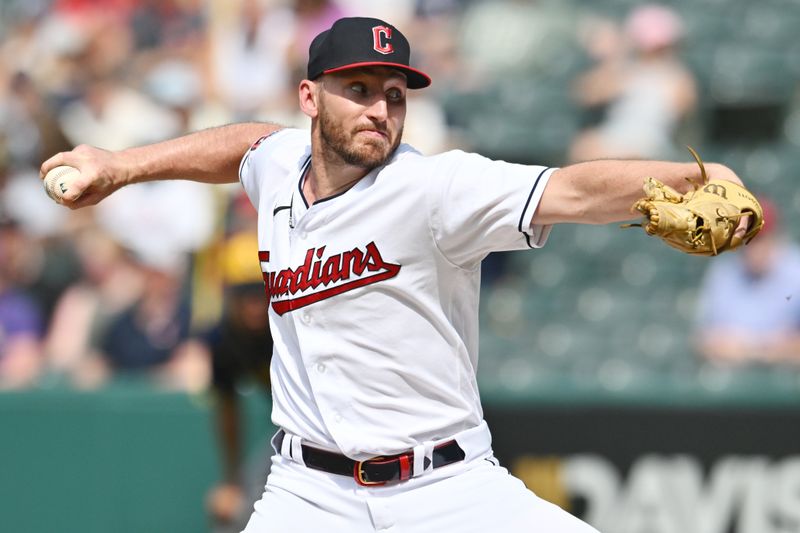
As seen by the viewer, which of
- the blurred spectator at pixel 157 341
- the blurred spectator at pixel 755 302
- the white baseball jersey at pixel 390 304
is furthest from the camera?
the blurred spectator at pixel 157 341

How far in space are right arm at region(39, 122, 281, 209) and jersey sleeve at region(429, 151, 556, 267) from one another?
0.96m

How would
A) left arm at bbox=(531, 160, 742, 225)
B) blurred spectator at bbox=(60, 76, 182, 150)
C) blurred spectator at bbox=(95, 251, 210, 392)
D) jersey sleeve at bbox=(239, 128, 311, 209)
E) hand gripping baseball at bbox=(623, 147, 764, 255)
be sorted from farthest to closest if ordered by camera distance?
blurred spectator at bbox=(60, 76, 182, 150)
blurred spectator at bbox=(95, 251, 210, 392)
jersey sleeve at bbox=(239, 128, 311, 209)
left arm at bbox=(531, 160, 742, 225)
hand gripping baseball at bbox=(623, 147, 764, 255)

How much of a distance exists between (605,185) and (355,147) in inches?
30.7

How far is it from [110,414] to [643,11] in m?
4.67

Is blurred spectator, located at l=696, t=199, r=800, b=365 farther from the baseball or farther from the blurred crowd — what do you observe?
the baseball

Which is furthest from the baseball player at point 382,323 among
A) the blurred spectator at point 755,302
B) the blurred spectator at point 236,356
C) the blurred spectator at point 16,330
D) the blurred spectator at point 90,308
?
the blurred spectator at point 16,330

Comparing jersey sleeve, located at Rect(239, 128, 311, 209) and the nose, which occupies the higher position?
the nose

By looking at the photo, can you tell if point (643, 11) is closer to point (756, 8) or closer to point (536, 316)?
point (756, 8)

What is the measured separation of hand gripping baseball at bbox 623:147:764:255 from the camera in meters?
2.98

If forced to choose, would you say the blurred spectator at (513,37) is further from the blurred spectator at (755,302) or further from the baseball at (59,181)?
the baseball at (59,181)

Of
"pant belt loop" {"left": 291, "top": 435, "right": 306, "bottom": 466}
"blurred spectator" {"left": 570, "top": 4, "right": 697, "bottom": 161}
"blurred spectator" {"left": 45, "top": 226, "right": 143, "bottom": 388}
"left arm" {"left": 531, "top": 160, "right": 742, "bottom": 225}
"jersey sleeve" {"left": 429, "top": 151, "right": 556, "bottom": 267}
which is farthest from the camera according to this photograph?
"blurred spectator" {"left": 570, "top": 4, "right": 697, "bottom": 161}

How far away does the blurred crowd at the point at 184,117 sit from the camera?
7844 millimetres

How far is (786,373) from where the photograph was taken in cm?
680

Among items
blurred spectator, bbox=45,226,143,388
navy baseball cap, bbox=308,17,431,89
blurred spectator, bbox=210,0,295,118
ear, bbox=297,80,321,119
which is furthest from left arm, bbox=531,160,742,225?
blurred spectator, bbox=210,0,295,118
